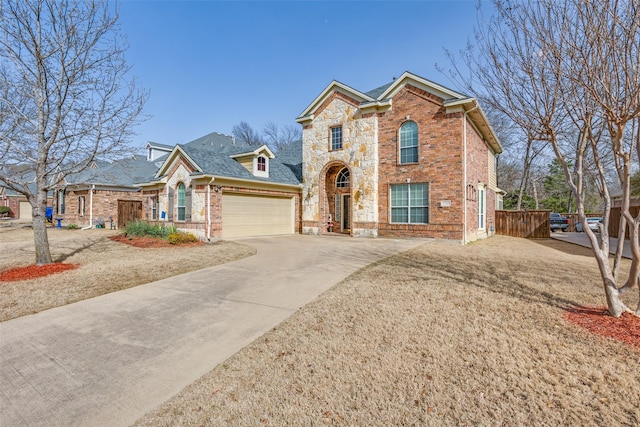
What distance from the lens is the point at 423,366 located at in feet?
10.1

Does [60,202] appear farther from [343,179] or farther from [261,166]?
[343,179]

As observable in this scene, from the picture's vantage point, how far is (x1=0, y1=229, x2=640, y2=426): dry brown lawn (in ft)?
7.94

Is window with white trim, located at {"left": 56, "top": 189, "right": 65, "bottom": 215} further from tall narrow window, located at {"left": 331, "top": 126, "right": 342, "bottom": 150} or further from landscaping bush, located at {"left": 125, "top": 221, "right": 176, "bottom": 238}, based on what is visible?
tall narrow window, located at {"left": 331, "top": 126, "right": 342, "bottom": 150}

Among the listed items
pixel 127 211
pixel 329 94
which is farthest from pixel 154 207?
pixel 329 94

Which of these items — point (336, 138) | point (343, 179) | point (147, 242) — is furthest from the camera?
point (343, 179)

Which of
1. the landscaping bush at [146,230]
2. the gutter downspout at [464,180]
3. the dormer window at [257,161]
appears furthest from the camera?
the dormer window at [257,161]

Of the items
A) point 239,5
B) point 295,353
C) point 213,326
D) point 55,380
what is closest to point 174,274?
point 213,326

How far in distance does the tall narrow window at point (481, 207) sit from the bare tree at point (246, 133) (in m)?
32.6

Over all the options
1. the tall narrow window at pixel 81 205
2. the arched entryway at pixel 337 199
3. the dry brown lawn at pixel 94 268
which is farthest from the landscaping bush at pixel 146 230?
the tall narrow window at pixel 81 205

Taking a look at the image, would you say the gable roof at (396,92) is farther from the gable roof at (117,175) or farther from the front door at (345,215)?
the gable roof at (117,175)

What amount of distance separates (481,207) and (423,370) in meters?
16.1

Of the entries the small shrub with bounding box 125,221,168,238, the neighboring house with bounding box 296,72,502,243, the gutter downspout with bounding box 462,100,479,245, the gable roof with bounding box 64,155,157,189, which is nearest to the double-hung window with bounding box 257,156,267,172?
the neighboring house with bounding box 296,72,502,243

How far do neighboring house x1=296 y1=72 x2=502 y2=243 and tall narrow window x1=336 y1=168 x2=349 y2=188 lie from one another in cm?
6

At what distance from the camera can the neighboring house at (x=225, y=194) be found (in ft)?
45.5
